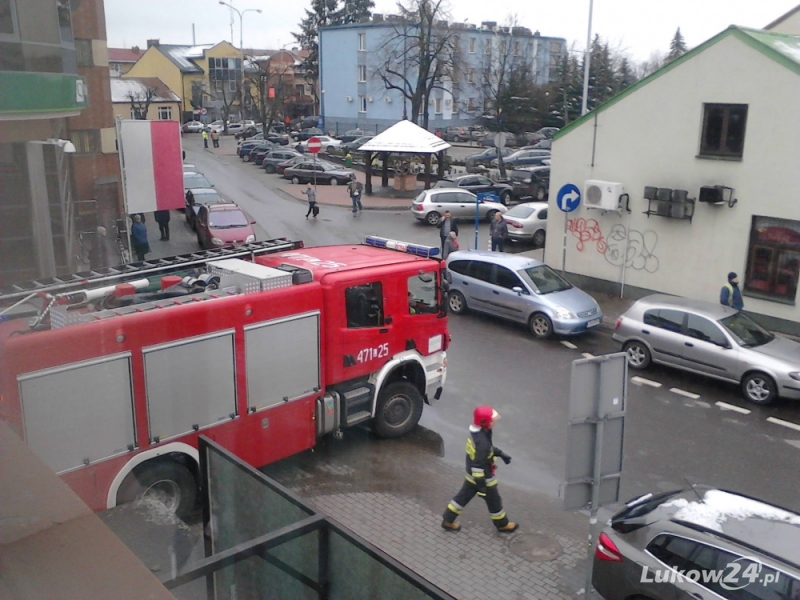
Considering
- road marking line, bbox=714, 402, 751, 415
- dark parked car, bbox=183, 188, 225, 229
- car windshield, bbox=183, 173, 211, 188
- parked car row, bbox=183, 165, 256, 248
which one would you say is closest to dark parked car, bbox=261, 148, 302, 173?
car windshield, bbox=183, 173, 211, 188

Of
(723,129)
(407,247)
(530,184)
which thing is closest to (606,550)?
(407,247)

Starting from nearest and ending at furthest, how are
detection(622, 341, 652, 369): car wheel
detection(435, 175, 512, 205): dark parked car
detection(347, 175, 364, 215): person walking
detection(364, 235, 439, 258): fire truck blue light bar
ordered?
detection(364, 235, 439, 258): fire truck blue light bar
detection(622, 341, 652, 369): car wheel
detection(347, 175, 364, 215): person walking
detection(435, 175, 512, 205): dark parked car

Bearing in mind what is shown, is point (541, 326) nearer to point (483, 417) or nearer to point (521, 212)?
point (483, 417)

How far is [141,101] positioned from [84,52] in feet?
3.06

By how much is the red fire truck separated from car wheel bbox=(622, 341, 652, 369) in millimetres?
3779

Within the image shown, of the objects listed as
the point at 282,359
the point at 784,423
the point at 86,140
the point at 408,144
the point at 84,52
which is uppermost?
the point at 84,52

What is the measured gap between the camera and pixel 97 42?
5668 millimetres

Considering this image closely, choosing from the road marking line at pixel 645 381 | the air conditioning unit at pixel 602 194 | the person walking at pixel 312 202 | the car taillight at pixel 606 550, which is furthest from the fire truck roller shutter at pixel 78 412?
the person walking at pixel 312 202

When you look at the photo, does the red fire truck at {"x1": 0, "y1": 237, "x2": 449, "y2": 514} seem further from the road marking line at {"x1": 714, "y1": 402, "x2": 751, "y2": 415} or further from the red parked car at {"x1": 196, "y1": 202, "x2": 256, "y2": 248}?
the red parked car at {"x1": 196, "y1": 202, "x2": 256, "y2": 248}

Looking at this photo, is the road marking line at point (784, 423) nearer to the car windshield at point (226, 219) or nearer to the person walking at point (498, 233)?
the person walking at point (498, 233)

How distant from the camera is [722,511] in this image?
17.2ft

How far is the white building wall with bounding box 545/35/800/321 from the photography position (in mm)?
12195

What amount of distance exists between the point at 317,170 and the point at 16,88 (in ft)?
86.8

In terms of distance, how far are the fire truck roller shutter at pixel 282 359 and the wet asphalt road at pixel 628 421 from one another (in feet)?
6.58
